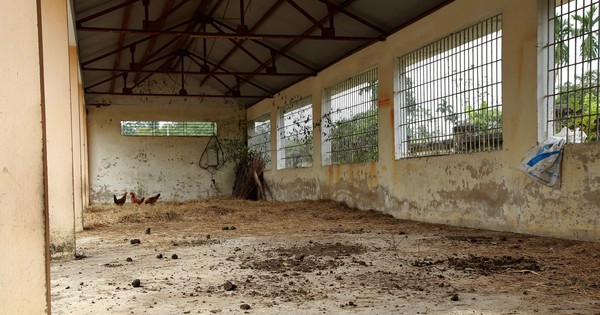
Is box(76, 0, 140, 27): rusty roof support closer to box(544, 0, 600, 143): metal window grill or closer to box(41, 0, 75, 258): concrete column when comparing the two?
box(41, 0, 75, 258): concrete column

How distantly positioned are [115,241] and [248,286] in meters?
3.94

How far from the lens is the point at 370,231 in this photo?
26.6 ft

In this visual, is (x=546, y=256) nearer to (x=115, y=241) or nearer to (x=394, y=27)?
(x=115, y=241)

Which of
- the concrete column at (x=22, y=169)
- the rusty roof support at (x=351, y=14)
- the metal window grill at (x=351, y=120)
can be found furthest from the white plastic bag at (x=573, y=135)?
the concrete column at (x=22, y=169)

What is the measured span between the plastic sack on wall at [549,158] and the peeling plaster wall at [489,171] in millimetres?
Result: 109

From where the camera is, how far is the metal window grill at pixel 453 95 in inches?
308

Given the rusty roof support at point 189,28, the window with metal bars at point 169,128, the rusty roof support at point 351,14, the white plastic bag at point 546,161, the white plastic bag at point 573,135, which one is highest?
the rusty roof support at point 189,28

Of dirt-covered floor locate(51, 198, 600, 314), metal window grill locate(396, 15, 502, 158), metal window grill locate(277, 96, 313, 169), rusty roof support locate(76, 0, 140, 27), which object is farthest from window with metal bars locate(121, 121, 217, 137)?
dirt-covered floor locate(51, 198, 600, 314)

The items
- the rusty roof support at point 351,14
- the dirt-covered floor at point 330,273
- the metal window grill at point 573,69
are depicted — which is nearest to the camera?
the dirt-covered floor at point 330,273

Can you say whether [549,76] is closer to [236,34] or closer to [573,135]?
[573,135]

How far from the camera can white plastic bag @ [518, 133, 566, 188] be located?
641 cm

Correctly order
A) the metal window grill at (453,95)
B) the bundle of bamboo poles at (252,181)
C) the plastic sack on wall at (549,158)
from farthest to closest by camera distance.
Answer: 1. the bundle of bamboo poles at (252,181)
2. the metal window grill at (453,95)
3. the plastic sack on wall at (549,158)

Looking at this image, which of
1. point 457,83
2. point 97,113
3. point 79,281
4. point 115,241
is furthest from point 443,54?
point 97,113

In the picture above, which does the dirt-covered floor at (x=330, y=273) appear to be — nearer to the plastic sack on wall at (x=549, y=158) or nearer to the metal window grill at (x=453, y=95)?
the plastic sack on wall at (x=549, y=158)
